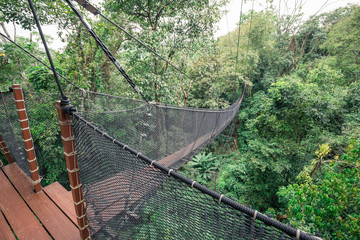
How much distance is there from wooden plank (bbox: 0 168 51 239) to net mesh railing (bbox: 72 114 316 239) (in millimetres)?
420

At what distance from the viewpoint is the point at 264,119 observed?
5.08 metres

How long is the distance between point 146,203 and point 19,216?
45.3 inches

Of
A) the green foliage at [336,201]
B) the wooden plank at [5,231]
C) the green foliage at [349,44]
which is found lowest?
the green foliage at [336,201]

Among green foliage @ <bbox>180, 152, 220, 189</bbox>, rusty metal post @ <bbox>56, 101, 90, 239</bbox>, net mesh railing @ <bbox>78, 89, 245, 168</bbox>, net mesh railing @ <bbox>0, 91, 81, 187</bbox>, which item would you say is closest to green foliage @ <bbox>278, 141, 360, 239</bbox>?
net mesh railing @ <bbox>78, 89, 245, 168</bbox>

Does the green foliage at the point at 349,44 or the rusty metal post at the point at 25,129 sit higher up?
the green foliage at the point at 349,44

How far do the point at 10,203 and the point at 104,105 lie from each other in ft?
6.95

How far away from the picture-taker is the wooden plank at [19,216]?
3.29 feet

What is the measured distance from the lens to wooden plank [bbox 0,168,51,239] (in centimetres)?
100

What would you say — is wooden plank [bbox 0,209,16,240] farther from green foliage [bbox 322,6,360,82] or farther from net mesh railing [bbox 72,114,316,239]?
green foliage [bbox 322,6,360,82]

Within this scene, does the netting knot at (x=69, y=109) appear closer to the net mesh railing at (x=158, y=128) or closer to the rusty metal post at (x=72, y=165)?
the rusty metal post at (x=72, y=165)

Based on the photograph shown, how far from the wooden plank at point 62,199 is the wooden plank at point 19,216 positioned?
0.14 meters

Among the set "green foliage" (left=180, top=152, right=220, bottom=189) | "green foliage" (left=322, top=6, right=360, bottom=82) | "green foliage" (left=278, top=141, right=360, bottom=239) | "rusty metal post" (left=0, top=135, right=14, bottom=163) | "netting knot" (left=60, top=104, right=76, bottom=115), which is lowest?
"green foliage" (left=180, top=152, right=220, bottom=189)

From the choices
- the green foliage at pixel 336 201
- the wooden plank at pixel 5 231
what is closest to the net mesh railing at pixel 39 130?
→ the wooden plank at pixel 5 231

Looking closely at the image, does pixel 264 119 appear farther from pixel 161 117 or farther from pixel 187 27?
pixel 161 117
